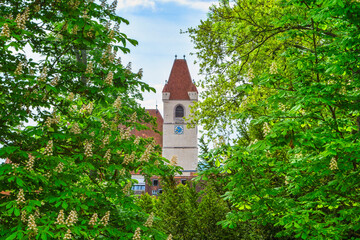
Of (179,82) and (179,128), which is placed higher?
(179,82)

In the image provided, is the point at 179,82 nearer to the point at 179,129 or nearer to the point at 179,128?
the point at 179,128

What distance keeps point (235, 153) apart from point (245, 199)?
1311 millimetres

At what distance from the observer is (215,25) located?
11.0 m

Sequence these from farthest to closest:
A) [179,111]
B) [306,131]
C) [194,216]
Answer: [179,111] < [194,216] < [306,131]

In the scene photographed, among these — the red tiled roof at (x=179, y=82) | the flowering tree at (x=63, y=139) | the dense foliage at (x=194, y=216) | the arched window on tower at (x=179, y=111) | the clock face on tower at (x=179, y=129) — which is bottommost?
the dense foliage at (x=194, y=216)

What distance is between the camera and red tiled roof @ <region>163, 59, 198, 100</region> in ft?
166

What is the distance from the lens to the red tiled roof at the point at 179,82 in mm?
50656

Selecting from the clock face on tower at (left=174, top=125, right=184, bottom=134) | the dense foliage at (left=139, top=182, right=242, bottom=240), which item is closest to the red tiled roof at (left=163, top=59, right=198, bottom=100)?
the clock face on tower at (left=174, top=125, right=184, bottom=134)

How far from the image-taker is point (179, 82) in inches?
2029

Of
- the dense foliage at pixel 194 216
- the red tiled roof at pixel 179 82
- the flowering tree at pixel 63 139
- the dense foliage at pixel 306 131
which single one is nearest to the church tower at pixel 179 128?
the red tiled roof at pixel 179 82

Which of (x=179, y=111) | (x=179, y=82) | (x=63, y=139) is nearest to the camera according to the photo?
(x=63, y=139)

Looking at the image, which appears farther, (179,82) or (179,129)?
(179,82)

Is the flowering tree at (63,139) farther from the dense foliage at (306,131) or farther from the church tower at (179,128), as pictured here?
the church tower at (179,128)

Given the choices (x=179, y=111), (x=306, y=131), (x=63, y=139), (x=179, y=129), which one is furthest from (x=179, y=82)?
(x=63, y=139)
